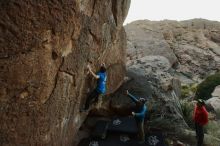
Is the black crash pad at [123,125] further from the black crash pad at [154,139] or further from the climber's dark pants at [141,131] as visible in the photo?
the black crash pad at [154,139]

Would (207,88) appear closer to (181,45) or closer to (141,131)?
(181,45)

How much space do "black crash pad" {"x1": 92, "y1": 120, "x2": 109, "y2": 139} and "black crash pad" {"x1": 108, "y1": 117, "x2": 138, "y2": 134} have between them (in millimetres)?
224

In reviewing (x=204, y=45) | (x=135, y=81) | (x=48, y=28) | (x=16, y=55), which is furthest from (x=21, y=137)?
(x=204, y=45)

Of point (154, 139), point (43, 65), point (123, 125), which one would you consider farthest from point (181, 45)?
point (43, 65)

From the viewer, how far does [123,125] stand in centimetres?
1573

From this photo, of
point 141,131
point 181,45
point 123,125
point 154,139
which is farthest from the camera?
point 181,45

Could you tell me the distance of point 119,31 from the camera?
701 inches

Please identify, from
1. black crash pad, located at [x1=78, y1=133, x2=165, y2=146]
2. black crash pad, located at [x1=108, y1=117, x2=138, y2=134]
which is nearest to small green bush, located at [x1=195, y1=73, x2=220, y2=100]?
black crash pad, located at [x1=108, y1=117, x2=138, y2=134]

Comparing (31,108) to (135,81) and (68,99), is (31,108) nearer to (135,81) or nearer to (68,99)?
(68,99)

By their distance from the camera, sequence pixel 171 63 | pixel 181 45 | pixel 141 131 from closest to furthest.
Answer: pixel 141 131 → pixel 171 63 → pixel 181 45

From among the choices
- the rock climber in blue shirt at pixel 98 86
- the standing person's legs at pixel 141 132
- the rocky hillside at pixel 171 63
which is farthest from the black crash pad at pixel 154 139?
the rock climber in blue shirt at pixel 98 86

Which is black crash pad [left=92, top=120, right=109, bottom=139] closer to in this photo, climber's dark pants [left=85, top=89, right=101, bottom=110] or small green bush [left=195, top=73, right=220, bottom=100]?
climber's dark pants [left=85, top=89, right=101, bottom=110]

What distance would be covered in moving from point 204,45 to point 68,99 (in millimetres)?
25119

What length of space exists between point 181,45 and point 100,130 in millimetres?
20965
